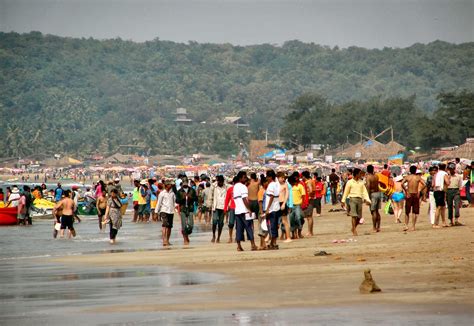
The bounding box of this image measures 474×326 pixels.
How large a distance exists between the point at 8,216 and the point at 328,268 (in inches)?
837

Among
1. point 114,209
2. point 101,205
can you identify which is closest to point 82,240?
point 114,209

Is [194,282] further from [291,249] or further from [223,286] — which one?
[291,249]

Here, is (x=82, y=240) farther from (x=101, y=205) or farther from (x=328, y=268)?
(x=328, y=268)

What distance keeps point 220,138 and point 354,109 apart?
5568 cm

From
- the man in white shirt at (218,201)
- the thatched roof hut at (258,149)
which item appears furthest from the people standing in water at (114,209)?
the thatched roof hut at (258,149)

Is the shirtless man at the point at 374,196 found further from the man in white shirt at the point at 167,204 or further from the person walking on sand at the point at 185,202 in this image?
the man in white shirt at the point at 167,204

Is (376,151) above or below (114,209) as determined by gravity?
above

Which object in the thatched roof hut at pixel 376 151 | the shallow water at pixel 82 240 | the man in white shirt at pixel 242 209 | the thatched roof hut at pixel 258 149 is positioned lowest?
the shallow water at pixel 82 240

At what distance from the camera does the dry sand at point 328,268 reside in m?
12.5

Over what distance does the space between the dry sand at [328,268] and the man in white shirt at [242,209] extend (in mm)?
334

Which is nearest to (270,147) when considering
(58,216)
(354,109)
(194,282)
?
(354,109)

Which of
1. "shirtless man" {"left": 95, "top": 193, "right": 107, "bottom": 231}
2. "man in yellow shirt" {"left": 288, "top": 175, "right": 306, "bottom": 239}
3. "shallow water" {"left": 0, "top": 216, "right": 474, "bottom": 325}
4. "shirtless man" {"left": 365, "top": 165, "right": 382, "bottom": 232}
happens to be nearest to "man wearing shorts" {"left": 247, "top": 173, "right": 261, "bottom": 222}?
"man in yellow shirt" {"left": 288, "top": 175, "right": 306, "bottom": 239}

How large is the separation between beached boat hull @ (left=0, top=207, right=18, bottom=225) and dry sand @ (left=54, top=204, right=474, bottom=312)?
12.5m

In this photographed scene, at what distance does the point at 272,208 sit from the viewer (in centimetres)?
2031
